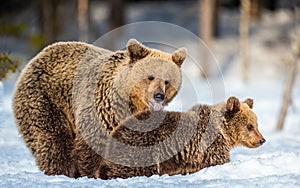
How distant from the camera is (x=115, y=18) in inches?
1190

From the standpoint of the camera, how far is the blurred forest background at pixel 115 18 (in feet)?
86.2

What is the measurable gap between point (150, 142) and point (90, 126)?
767 millimetres

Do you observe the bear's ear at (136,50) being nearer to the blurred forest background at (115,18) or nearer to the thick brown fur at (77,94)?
the thick brown fur at (77,94)

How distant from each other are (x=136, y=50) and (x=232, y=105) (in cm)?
137

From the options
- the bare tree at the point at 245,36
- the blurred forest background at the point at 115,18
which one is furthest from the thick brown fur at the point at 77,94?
the bare tree at the point at 245,36

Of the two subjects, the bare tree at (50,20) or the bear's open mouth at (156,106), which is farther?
the bare tree at (50,20)

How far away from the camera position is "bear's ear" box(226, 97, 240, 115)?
7629mm

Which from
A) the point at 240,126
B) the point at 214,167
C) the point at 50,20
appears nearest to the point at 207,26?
the point at 50,20

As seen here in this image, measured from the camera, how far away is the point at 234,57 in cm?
2908

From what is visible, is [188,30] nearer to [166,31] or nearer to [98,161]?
[166,31]

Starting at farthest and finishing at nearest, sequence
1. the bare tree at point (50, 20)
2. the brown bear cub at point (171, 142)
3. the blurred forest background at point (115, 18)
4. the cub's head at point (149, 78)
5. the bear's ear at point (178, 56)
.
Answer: the bare tree at point (50, 20) < the blurred forest background at point (115, 18) < the bear's ear at point (178, 56) < the cub's head at point (149, 78) < the brown bear cub at point (171, 142)

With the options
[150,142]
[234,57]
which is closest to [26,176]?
[150,142]

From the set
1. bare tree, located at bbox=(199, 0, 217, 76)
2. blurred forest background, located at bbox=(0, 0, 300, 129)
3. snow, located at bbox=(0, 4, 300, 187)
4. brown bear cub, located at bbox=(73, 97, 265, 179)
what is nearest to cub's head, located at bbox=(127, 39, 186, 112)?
brown bear cub, located at bbox=(73, 97, 265, 179)

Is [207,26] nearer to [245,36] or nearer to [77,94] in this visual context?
[245,36]
